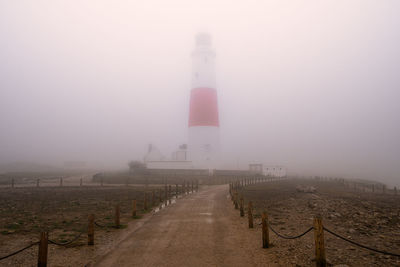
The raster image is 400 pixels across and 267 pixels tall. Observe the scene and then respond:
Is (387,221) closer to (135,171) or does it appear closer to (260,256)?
(260,256)

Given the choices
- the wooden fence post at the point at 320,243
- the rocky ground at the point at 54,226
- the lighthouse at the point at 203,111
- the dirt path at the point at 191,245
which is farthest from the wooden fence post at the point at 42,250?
the lighthouse at the point at 203,111

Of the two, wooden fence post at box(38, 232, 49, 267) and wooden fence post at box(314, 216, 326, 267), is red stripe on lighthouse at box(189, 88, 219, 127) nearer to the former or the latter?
wooden fence post at box(314, 216, 326, 267)

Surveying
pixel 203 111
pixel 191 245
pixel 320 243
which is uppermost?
pixel 203 111

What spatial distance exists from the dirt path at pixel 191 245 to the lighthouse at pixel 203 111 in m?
32.6

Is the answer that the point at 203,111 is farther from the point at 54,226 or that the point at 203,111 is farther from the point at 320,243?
the point at 320,243

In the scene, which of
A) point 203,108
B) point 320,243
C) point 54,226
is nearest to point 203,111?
point 203,108

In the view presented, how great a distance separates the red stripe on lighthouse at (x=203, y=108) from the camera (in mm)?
44781

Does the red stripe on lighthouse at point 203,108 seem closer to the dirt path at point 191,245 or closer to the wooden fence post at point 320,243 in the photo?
the dirt path at point 191,245

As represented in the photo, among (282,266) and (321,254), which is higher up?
(321,254)

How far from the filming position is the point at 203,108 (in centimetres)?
4488

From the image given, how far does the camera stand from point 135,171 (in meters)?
52.4

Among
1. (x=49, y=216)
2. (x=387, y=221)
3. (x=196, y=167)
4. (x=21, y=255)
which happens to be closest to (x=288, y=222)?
(x=387, y=221)

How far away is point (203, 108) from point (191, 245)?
1472 inches

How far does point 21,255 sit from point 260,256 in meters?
7.10
